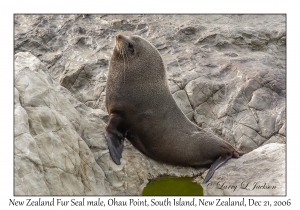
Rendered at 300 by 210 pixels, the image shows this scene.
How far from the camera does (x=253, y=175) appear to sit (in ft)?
23.5

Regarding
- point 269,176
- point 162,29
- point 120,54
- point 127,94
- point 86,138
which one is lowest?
point 269,176

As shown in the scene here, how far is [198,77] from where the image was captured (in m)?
9.86

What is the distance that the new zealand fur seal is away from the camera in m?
7.95

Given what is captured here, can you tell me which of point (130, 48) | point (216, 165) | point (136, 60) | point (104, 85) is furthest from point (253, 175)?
point (104, 85)

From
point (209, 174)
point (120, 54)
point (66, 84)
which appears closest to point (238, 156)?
point (209, 174)

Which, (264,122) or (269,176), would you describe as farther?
(264,122)

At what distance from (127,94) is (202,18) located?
464cm

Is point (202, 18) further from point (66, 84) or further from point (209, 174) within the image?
point (209, 174)

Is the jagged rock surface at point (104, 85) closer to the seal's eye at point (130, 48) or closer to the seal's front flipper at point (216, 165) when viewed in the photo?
the seal's front flipper at point (216, 165)

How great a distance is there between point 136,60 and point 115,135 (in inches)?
59.7

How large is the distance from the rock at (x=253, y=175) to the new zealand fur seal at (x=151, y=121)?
0.28m

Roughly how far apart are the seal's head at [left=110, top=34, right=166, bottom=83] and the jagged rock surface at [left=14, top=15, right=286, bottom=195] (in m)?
0.91

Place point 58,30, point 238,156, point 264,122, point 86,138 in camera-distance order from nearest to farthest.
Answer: point 86,138
point 238,156
point 264,122
point 58,30

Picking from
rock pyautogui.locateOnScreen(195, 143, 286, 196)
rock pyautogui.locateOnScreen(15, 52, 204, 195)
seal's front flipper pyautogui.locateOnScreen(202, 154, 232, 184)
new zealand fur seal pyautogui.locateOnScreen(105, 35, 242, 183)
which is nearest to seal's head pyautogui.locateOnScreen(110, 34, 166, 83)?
new zealand fur seal pyautogui.locateOnScreen(105, 35, 242, 183)
